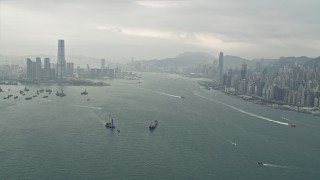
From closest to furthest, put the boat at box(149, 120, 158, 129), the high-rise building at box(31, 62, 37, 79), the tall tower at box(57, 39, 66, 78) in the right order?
the boat at box(149, 120, 158, 129) → the high-rise building at box(31, 62, 37, 79) → the tall tower at box(57, 39, 66, 78)

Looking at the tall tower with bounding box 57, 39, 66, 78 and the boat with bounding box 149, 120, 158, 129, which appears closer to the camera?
the boat with bounding box 149, 120, 158, 129

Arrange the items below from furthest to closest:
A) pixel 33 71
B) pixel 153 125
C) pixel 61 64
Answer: pixel 61 64
pixel 33 71
pixel 153 125

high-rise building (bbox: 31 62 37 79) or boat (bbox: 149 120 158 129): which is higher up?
high-rise building (bbox: 31 62 37 79)

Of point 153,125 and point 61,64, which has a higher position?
point 61,64

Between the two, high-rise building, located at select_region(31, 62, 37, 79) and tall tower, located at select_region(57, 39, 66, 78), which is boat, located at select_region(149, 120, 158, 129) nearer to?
high-rise building, located at select_region(31, 62, 37, 79)

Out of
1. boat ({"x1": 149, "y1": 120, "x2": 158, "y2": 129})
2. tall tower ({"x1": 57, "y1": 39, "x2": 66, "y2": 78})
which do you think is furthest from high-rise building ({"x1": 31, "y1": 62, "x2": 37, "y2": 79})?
boat ({"x1": 149, "y1": 120, "x2": 158, "y2": 129})

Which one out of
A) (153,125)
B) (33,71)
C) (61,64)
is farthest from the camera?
(61,64)

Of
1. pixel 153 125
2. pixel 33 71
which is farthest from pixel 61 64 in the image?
pixel 153 125

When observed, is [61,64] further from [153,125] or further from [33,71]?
[153,125]

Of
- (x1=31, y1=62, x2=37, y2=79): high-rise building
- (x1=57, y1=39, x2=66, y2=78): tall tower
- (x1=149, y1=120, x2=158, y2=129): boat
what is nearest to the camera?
(x1=149, y1=120, x2=158, y2=129): boat

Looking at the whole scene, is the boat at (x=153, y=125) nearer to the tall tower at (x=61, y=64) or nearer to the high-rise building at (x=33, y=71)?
the high-rise building at (x=33, y=71)

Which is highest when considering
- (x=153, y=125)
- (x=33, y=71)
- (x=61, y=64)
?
(x=61, y=64)

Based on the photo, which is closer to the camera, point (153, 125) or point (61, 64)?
point (153, 125)
